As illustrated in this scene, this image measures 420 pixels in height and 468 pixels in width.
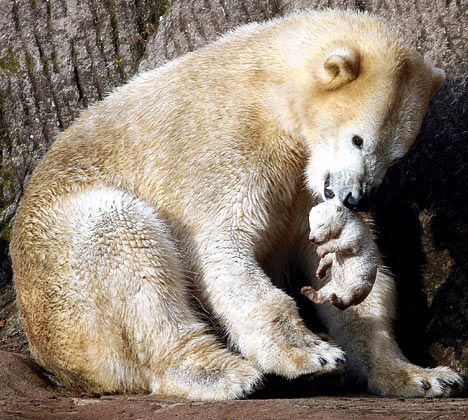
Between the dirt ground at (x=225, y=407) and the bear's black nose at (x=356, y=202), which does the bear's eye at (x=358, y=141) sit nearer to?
the bear's black nose at (x=356, y=202)

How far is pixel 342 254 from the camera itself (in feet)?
18.5

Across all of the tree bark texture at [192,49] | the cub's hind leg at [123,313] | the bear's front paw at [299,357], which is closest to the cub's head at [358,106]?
the bear's front paw at [299,357]

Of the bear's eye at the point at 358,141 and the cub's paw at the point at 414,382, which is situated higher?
the bear's eye at the point at 358,141

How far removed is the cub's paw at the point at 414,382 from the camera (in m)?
5.66

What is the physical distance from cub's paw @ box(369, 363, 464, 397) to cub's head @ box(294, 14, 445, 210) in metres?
1.32

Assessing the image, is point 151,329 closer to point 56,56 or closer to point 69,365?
point 69,365

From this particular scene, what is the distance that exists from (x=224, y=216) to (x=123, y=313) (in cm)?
105

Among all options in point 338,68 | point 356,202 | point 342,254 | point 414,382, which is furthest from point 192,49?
point 414,382

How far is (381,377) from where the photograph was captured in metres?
5.86

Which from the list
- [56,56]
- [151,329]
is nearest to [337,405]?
[151,329]

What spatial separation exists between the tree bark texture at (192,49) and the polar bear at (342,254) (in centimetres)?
151

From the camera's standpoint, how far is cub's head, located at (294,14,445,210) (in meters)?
5.68

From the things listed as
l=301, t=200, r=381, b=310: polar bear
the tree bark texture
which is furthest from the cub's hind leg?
the tree bark texture

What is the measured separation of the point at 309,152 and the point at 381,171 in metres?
0.63
